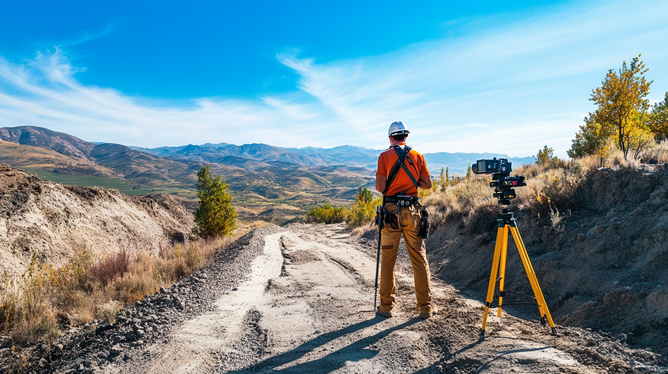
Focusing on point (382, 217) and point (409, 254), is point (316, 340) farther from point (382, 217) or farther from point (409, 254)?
point (382, 217)

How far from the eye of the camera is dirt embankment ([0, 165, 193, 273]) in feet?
38.7

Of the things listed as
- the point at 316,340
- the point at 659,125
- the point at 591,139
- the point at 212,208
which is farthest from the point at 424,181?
the point at 212,208

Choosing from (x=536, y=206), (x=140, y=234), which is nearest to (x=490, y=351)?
(x=536, y=206)

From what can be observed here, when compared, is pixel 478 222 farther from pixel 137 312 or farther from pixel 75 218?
pixel 75 218

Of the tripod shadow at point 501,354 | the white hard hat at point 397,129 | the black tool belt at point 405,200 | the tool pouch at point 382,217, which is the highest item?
the white hard hat at point 397,129

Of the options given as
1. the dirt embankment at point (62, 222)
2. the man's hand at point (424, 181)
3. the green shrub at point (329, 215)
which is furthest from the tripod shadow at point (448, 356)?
the green shrub at point (329, 215)

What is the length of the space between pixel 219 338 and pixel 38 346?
2.65 meters

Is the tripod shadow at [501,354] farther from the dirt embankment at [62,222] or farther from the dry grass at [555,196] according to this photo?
the dirt embankment at [62,222]

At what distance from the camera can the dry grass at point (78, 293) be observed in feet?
15.4

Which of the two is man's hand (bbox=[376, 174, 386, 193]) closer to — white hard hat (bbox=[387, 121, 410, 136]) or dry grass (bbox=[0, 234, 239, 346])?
white hard hat (bbox=[387, 121, 410, 136])

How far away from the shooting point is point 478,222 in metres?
8.39

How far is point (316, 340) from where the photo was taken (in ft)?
12.9

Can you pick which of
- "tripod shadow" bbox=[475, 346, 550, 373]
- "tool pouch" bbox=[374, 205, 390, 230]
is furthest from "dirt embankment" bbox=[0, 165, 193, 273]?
"tripod shadow" bbox=[475, 346, 550, 373]

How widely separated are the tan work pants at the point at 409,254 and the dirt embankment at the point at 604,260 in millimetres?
1873
